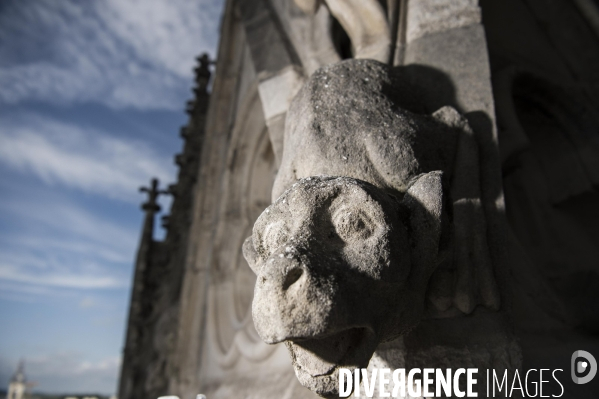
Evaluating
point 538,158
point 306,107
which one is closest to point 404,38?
point 306,107

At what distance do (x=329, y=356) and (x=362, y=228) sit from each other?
0.96 ft

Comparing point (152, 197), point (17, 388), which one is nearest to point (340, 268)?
point (152, 197)

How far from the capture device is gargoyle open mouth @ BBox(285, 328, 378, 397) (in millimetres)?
1010

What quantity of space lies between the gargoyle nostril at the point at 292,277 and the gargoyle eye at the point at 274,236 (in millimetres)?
159

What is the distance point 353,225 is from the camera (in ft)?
3.50

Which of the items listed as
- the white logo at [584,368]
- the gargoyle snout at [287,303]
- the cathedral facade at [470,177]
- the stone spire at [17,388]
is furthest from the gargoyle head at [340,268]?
the stone spire at [17,388]

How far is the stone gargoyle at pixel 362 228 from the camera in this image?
0.95 m

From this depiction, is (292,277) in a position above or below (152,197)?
below

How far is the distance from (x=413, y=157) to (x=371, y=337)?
57 cm

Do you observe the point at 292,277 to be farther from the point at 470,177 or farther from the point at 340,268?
the point at 470,177

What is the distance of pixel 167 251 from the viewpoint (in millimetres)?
4387

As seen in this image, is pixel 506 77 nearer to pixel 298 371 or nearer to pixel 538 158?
pixel 538 158

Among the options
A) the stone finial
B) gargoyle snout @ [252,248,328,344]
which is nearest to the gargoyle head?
gargoyle snout @ [252,248,328,344]

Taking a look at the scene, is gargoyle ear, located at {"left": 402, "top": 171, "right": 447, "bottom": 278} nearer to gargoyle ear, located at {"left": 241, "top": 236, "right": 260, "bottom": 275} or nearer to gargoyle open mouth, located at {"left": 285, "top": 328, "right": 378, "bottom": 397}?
gargoyle open mouth, located at {"left": 285, "top": 328, "right": 378, "bottom": 397}
